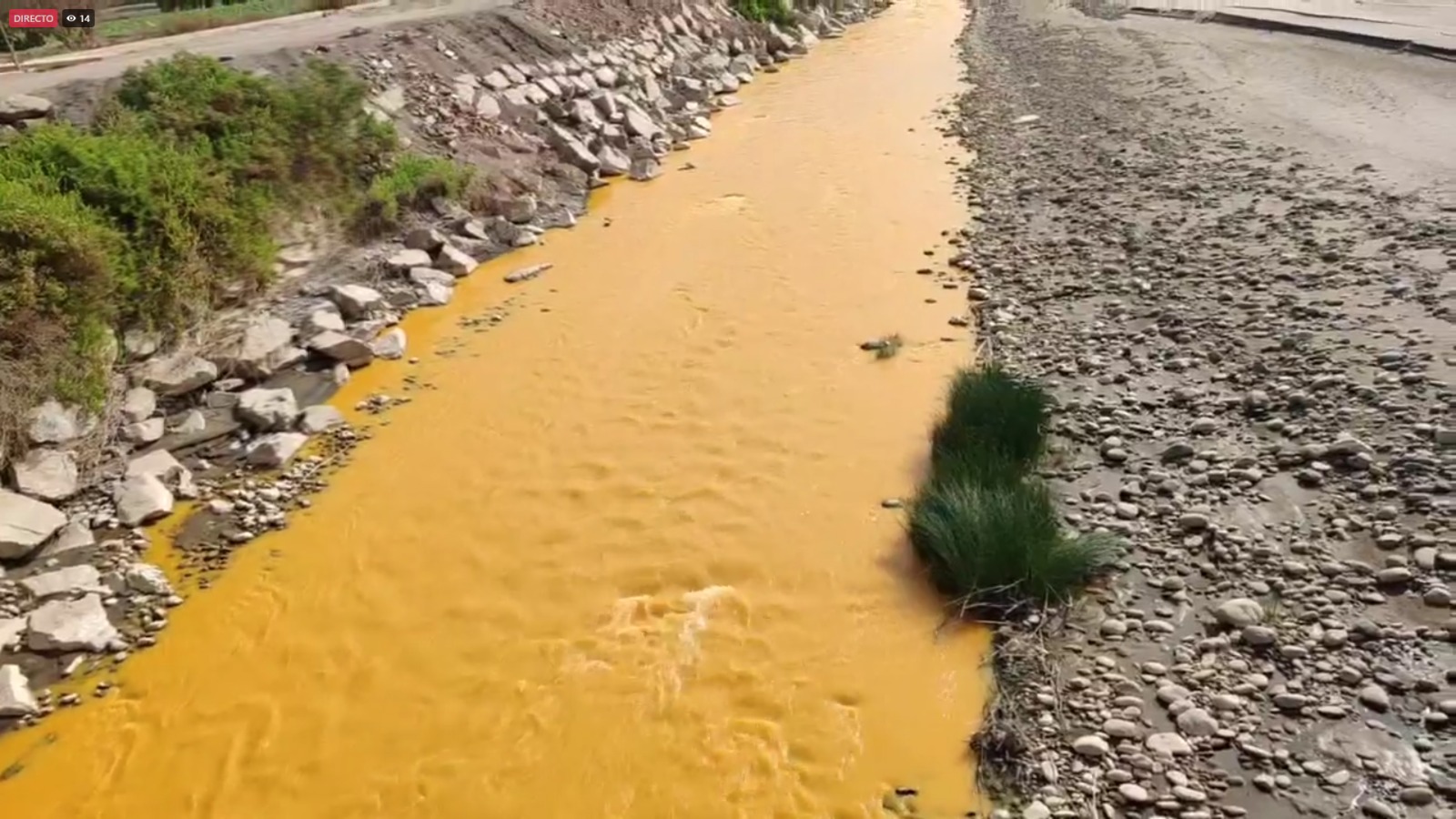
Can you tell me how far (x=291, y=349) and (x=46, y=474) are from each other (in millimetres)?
2922

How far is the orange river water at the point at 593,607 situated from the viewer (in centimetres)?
597

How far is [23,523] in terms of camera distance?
25.5ft

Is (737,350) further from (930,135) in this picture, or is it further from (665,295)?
(930,135)

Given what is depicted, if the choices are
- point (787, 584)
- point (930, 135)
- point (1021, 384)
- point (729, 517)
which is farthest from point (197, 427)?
point (930, 135)

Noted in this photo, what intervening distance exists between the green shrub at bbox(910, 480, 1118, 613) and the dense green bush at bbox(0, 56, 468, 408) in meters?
7.47

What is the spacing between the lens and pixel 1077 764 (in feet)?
17.7

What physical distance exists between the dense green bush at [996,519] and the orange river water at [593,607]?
0.97 feet

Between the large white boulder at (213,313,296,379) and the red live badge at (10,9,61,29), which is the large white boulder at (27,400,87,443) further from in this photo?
→ the red live badge at (10,9,61,29)

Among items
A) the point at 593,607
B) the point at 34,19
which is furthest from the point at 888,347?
the point at 34,19

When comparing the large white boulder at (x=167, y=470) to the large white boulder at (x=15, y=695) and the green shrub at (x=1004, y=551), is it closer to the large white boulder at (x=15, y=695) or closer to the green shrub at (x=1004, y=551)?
the large white boulder at (x=15, y=695)

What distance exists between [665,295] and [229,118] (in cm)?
567

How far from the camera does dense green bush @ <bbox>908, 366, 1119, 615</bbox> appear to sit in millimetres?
6621

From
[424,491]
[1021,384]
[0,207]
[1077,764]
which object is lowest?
[424,491]

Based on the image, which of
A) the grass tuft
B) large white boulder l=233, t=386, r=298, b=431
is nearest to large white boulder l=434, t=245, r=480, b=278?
large white boulder l=233, t=386, r=298, b=431
